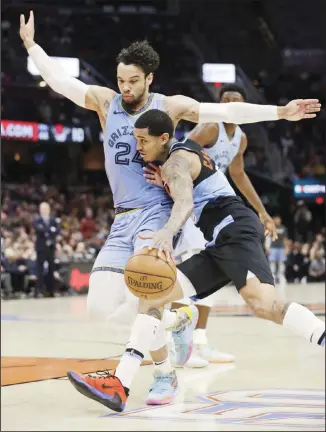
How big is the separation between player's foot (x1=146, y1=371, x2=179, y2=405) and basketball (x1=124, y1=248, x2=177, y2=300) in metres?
1.71

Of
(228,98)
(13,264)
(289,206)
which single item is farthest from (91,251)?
(228,98)

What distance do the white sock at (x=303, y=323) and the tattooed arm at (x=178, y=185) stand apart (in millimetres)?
890

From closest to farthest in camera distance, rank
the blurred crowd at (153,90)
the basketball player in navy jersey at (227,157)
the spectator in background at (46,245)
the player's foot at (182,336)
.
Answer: the basketball player in navy jersey at (227,157) → the player's foot at (182,336) → the blurred crowd at (153,90) → the spectator in background at (46,245)

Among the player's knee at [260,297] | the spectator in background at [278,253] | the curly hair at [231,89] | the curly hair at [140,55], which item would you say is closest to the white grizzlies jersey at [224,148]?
the curly hair at [231,89]

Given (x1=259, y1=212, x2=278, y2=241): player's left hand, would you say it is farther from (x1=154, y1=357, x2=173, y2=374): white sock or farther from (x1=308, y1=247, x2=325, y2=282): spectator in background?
(x1=308, y1=247, x2=325, y2=282): spectator in background

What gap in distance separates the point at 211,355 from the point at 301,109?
5715mm

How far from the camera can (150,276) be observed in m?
2.68

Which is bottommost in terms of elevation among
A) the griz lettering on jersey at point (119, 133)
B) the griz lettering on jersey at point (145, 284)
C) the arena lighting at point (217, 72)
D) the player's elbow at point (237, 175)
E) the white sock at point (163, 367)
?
the white sock at point (163, 367)

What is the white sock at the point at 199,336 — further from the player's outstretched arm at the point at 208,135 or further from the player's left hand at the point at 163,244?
the player's left hand at the point at 163,244

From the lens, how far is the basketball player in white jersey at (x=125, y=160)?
3.15 m

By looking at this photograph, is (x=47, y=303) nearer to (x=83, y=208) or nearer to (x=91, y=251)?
(x=91, y=251)

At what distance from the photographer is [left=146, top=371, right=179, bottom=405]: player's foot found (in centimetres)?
436

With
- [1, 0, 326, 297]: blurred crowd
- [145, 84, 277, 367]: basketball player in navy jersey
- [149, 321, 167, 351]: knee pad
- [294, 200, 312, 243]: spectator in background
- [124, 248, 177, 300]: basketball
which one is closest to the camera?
[124, 248, 177, 300]: basketball

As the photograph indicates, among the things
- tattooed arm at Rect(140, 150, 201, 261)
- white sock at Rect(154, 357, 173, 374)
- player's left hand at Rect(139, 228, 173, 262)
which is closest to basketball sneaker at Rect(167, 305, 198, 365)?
white sock at Rect(154, 357, 173, 374)
